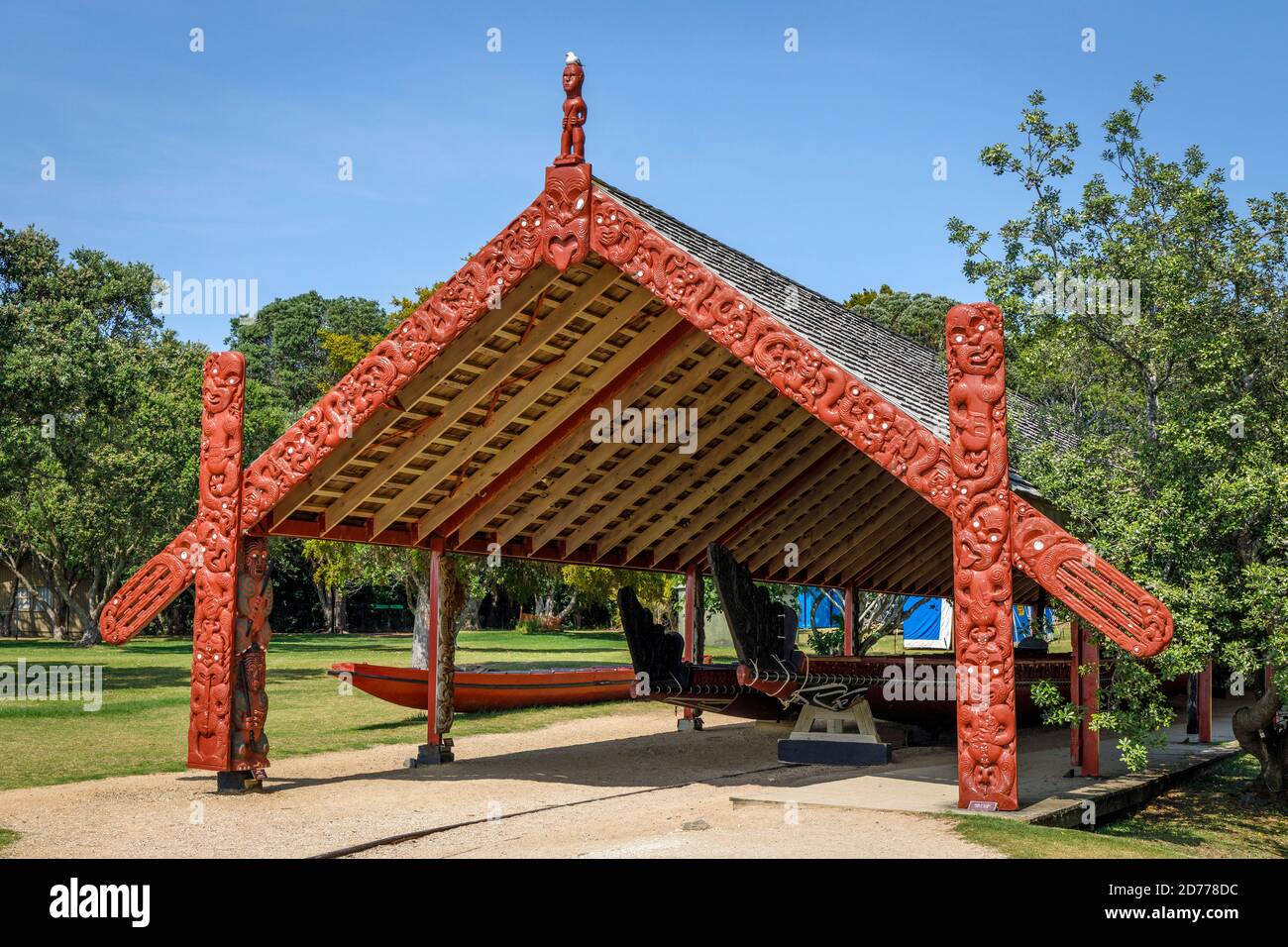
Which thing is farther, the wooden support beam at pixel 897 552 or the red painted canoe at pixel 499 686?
the wooden support beam at pixel 897 552

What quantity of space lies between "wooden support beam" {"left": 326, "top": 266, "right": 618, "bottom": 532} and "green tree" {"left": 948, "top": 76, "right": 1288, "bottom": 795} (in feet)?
16.6

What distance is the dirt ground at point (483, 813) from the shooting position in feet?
30.8

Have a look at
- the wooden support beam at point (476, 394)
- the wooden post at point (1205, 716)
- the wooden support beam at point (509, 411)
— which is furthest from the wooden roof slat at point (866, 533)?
the wooden support beam at point (476, 394)

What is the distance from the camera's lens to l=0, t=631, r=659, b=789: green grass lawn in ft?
50.5

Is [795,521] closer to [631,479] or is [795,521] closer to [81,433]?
[631,479]

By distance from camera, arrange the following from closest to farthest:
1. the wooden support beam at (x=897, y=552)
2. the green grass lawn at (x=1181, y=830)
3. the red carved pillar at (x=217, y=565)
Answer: the green grass lawn at (x=1181, y=830) < the red carved pillar at (x=217, y=565) < the wooden support beam at (x=897, y=552)

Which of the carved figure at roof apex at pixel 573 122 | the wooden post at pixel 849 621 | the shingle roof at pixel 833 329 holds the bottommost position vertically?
the wooden post at pixel 849 621

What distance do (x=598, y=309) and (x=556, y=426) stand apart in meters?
2.24

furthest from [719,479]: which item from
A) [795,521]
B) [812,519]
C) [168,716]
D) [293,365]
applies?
[293,365]

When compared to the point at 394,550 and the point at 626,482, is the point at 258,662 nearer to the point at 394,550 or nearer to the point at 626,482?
the point at 626,482

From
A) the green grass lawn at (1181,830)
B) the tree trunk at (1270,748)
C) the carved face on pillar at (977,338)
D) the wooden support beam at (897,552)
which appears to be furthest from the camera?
the wooden support beam at (897,552)

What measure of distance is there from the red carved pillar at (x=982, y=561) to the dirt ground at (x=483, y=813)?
2.44 feet

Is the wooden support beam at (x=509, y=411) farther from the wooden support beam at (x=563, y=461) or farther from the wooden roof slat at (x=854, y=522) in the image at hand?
the wooden roof slat at (x=854, y=522)

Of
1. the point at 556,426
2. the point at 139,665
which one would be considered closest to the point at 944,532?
the point at 556,426
